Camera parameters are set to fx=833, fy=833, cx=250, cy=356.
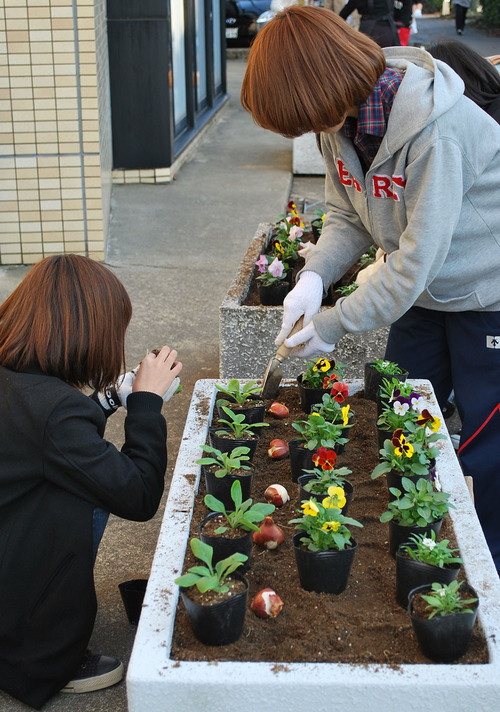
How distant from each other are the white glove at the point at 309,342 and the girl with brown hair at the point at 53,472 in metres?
0.55

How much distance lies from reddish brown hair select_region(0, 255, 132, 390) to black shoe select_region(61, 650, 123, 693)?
711 millimetres

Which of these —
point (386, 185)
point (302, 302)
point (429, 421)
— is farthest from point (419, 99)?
point (429, 421)

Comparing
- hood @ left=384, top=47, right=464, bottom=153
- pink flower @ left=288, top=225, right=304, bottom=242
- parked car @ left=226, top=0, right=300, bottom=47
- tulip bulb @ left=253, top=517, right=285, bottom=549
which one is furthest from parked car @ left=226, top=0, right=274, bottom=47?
tulip bulb @ left=253, top=517, right=285, bottom=549

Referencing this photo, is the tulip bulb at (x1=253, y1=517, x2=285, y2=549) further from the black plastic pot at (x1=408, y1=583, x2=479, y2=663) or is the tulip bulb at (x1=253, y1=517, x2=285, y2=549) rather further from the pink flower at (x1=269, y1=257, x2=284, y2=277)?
the pink flower at (x1=269, y1=257, x2=284, y2=277)

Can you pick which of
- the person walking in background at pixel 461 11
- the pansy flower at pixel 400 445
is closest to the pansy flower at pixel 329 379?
the pansy flower at pixel 400 445

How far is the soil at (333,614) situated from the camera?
1617 mm

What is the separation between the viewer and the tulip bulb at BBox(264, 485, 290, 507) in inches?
83.7

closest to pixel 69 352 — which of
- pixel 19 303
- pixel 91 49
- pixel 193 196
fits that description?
pixel 19 303

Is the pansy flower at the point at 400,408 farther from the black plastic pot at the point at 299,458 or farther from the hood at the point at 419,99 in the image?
the hood at the point at 419,99

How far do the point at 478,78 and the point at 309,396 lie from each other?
4.59 ft

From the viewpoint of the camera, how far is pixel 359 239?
8.60 feet

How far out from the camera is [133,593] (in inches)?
89.7

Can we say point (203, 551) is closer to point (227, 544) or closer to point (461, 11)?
point (227, 544)

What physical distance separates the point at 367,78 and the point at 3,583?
149 cm
